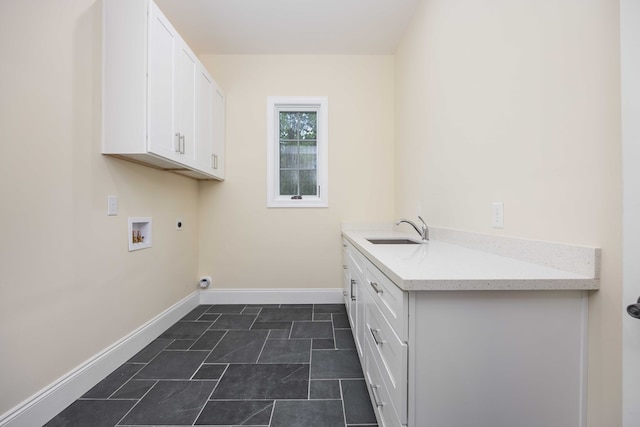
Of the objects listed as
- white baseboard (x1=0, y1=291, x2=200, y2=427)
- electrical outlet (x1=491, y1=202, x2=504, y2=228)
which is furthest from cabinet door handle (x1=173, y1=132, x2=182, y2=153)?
electrical outlet (x1=491, y1=202, x2=504, y2=228)

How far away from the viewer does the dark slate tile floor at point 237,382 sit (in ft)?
4.33

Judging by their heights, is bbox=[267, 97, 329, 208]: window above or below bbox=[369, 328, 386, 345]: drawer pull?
above

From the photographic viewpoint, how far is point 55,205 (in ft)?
4.44

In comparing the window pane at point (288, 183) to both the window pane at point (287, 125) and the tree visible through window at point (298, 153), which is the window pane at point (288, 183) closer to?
the tree visible through window at point (298, 153)

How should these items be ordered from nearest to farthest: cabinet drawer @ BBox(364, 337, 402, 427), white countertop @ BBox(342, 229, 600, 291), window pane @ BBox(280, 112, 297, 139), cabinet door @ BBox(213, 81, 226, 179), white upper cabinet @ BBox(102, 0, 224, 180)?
1. white countertop @ BBox(342, 229, 600, 291)
2. cabinet drawer @ BBox(364, 337, 402, 427)
3. white upper cabinet @ BBox(102, 0, 224, 180)
4. cabinet door @ BBox(213, 81, 226, 179)
5. window pane @ BBox(280, 112, 297, 139)

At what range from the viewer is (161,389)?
152cm

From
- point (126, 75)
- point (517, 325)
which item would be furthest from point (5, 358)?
point (517, 325)

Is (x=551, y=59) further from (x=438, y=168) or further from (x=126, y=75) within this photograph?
(x=126, y=75)

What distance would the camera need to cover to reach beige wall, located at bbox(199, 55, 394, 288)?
9.49 feet

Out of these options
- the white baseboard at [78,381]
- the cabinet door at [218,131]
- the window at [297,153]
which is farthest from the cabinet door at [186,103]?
the white baseboard at [78,381]

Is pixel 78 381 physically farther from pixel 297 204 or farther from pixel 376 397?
pixel 297 204

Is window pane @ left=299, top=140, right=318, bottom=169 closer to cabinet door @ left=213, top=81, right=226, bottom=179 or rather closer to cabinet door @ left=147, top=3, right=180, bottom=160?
cabinet door @ left=213, top=81, right=226, bottom=179

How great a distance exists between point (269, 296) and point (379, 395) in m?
1.95

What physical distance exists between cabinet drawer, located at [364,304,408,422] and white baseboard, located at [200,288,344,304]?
5.23 feet
